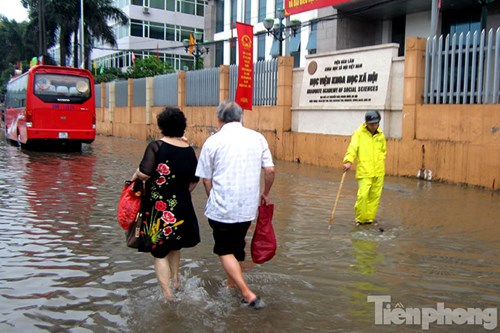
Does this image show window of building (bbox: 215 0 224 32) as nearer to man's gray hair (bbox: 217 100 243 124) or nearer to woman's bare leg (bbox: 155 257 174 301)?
man's gray hair (bbox: 217 100 243 124)

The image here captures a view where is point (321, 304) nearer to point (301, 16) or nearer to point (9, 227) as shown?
point (9, 227)

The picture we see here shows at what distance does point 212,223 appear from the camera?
3.98 m

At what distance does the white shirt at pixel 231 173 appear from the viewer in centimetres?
389

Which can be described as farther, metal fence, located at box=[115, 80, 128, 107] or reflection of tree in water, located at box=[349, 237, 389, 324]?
metal fence, located at box=[115, 80, 128, 107]

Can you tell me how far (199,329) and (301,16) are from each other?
28734mm

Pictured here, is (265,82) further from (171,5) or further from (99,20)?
(171,5)

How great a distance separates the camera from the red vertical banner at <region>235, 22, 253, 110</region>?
16.5m

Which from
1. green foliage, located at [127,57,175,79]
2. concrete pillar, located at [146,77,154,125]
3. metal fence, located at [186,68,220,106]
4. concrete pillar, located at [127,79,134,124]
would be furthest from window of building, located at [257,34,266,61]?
metal fence, located at [186,68,220,106]

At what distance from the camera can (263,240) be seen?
162 inches

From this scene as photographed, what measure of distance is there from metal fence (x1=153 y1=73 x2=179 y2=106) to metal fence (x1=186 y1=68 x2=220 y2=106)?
1.28 m

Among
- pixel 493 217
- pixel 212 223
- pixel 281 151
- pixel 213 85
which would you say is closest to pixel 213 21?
pixel 213 85

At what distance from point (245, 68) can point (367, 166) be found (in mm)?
10909

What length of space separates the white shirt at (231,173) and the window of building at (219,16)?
36659mm

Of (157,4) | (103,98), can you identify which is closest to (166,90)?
(103,98)
